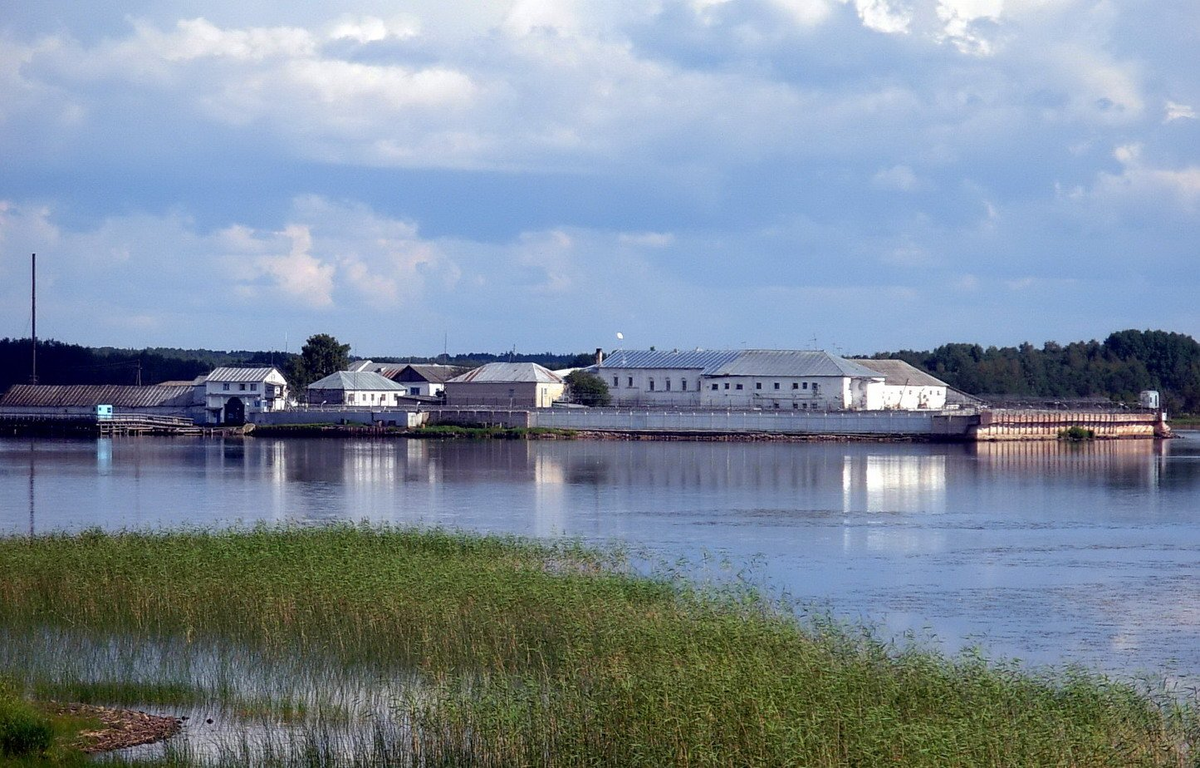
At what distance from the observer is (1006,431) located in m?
91.7

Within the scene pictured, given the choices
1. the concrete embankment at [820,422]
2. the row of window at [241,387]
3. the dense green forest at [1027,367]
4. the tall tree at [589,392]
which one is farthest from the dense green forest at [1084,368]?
the row of window at [241,387]

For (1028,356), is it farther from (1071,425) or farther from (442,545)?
(442,545)

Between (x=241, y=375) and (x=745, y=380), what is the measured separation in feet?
118

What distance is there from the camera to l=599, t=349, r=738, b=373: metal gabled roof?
104438 mm

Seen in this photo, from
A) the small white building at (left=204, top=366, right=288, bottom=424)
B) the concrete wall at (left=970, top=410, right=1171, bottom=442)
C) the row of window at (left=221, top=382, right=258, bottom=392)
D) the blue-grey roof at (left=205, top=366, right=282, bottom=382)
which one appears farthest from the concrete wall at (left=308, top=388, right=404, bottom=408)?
the concrete wall at (left=970, top=410, right=1171, bottom=442)

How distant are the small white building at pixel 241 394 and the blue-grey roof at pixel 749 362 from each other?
82.5 ft

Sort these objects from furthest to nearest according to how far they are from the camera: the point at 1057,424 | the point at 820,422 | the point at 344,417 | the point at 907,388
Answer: the point at 907,388 → the point at 1057,424 → the point at 344,417 → the point at 820,422

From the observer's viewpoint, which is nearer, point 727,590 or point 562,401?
point 727,590

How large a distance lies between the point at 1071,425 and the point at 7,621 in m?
87.9

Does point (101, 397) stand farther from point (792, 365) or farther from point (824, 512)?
point (824, 512)

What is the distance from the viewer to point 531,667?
1579cm

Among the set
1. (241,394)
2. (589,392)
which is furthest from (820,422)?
(241,394)

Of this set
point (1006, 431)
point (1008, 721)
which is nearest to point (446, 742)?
point (1008, 721)

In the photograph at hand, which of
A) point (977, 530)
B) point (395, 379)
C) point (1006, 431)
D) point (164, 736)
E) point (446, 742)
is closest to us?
point (446, 742)
